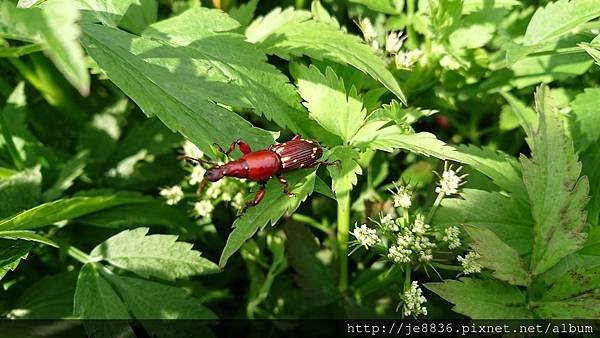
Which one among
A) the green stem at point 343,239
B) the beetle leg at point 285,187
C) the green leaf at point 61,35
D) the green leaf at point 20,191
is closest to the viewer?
the green leaf at point 61,35

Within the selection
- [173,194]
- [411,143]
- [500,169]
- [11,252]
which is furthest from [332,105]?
[11,252]

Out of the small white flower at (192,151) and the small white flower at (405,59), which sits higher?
the small white flower at (405,59)

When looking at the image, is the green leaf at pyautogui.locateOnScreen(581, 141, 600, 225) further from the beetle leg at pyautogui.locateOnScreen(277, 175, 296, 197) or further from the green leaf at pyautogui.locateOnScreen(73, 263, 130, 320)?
the green leaf at pyautogui.locateOnScreen(73, 263, 130, 320)

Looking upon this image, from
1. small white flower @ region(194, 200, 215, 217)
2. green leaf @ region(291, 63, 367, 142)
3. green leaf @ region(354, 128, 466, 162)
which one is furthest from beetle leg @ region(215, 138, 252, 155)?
small white flower @ region(194, 200, 215, 217)

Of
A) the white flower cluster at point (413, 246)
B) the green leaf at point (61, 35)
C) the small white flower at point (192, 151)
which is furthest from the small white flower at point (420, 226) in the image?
the green leaf at point (61, 35)

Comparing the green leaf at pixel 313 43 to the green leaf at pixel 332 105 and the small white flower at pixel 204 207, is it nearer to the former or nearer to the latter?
the green leaf at pixel 332 105

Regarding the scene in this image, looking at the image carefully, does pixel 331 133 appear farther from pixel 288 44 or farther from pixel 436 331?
pixel 436 331

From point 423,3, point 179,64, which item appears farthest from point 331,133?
point 423,3
